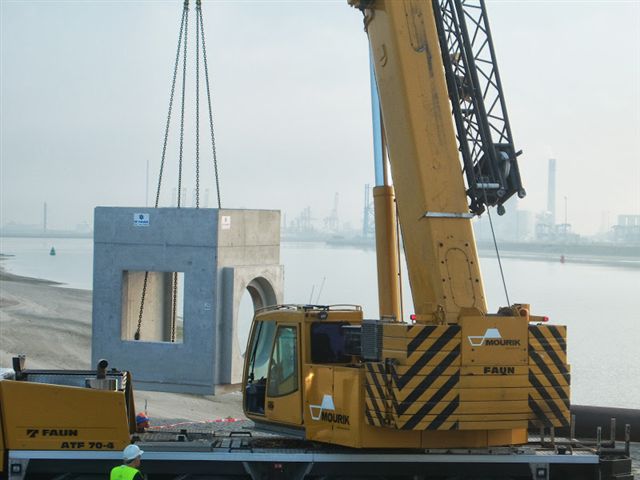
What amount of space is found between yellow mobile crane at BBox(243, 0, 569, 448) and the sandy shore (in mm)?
8193

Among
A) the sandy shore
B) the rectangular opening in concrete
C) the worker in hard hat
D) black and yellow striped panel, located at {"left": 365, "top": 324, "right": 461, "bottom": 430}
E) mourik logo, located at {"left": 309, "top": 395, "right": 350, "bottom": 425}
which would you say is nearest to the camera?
the worker in hard hat

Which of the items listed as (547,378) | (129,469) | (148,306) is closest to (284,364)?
(129,469)

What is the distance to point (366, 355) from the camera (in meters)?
9.00

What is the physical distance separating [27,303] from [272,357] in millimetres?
39676

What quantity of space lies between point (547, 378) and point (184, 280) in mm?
9651

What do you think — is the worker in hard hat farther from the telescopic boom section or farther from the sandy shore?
the sandy shore

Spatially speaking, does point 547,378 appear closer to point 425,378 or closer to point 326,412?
point 425,378

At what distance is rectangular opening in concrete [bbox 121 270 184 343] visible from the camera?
60.3 feet

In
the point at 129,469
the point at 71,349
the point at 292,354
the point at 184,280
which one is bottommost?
the point at 71,349

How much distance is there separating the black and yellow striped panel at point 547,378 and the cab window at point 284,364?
237cm

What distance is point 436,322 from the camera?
870cm

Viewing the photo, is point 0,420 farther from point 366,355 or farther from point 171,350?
point 171,350

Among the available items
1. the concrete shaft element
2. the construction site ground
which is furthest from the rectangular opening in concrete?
the construction site ground

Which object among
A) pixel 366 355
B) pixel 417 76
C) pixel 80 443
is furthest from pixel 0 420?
pixel 417 76
